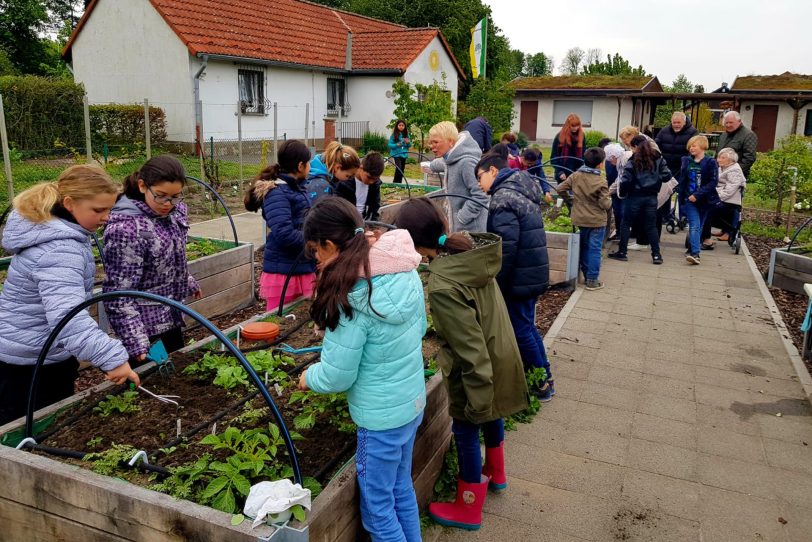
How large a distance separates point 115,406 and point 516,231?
2813 millimetres

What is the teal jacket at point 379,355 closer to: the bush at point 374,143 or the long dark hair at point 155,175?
the long dark hair at point 155,175

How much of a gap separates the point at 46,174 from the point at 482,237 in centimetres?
1126

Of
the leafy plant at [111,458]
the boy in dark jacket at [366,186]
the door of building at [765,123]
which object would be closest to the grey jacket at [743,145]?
the boy in dark jacket at [366,186]

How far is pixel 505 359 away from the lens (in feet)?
11.8

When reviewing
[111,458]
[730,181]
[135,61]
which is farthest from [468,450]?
[135,61]

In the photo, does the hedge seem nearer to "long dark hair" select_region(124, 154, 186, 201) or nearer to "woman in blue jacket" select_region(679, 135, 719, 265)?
"woman in blue jacket" select_region(679, 135, 719, 265)

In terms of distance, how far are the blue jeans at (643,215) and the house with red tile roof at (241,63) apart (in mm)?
9703

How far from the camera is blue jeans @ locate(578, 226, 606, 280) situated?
335 inches

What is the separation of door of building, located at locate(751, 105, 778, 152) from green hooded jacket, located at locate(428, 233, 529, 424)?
42.3m

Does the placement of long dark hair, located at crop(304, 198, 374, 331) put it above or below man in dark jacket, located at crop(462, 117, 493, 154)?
below

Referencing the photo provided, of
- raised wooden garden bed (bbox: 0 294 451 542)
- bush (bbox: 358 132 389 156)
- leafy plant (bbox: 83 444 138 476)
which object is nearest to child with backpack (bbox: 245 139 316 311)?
raised wooden garden bed (bbox: 0 294 451 542)

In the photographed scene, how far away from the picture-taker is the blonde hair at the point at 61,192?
3.14 meters

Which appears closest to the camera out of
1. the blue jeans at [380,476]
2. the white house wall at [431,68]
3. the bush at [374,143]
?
the blue jeans at [380,476]

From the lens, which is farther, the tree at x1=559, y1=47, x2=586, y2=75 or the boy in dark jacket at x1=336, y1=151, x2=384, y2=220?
the tree at x1=559, y1=47, x2=586, y2=75
